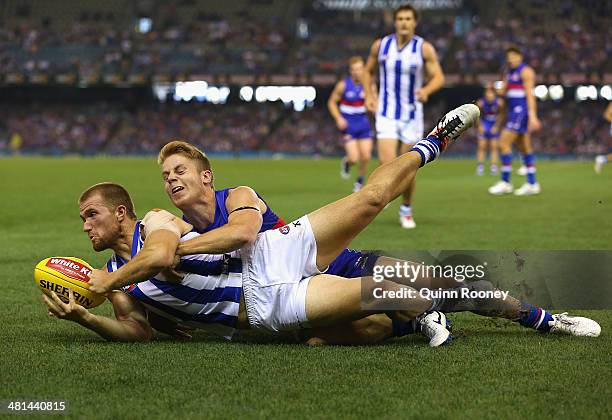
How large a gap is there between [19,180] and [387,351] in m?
20.8

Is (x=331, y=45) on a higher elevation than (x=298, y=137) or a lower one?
higher

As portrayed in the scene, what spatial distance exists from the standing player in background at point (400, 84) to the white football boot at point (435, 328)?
7043 mm

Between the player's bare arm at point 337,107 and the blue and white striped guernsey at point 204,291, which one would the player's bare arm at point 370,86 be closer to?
the player's bare arm at point 337,107

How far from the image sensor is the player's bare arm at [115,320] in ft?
15.4

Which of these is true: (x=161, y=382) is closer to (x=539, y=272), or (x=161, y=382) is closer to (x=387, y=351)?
(x=387, y=351)

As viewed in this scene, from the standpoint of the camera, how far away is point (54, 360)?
4.54 meters

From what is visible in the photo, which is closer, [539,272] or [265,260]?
[265,260]

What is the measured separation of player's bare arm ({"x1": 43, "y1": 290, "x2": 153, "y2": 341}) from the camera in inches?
185

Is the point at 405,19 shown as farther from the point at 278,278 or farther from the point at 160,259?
the point at 160,259

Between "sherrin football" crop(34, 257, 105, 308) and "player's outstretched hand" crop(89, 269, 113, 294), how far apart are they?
0.51 feet

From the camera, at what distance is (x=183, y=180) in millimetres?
5039

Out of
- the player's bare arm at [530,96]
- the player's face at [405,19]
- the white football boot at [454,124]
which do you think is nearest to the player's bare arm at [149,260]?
the white football boot at [454,124]

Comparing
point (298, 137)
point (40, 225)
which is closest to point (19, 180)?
point (40, 225)

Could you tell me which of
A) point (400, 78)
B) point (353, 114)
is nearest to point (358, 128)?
point (353, 114)
